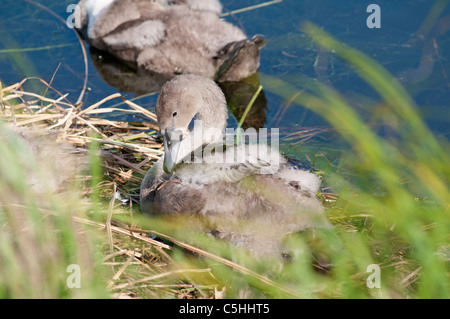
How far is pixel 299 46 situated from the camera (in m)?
5.96

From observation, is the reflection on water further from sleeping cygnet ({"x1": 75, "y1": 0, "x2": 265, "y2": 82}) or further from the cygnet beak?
the cygnet beak

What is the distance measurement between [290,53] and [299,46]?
0.17 metres

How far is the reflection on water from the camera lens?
5223 mm

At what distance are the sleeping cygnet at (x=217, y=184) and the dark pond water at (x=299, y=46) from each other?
5.36 feet

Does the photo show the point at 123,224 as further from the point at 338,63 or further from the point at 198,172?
the point at 338,63

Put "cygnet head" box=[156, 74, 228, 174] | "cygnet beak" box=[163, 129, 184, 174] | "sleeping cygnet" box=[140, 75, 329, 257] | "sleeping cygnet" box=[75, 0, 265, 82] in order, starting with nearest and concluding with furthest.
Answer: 1. "sleeping cygnet" box=[140, 75, 329, 257]
2. "cygnet beak" box=[163, 129, 184, 174]
3. "cygnet head" box=[156, 74, 228, 174]
4. "sleeping cygnet" box=[75, 0, 265, 82]

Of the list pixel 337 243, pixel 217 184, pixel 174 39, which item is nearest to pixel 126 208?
pixel 217 184

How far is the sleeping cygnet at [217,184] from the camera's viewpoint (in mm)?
2799

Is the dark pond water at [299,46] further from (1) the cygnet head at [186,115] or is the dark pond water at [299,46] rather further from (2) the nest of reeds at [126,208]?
(1) the cygnet head at [186,115]

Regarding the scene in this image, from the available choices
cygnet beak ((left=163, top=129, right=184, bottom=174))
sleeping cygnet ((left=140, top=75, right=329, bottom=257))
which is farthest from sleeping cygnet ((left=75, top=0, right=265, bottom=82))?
cygnet beak ((left=163, top=129, right=184, bottom=174))

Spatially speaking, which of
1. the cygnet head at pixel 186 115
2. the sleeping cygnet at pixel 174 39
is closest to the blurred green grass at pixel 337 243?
the cygnet head at pixel 186 115

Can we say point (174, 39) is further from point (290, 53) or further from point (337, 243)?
point (337, 243)

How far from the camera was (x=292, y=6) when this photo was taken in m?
6.38
